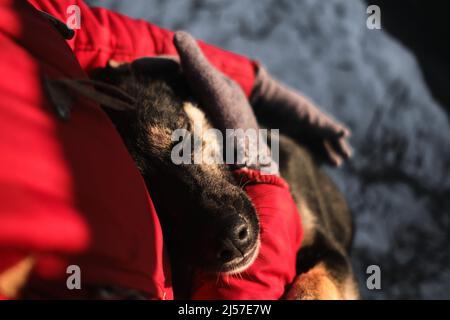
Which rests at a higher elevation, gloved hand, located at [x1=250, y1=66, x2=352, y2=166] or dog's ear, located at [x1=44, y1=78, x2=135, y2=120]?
gloved hand, located at [x1=250, y1=66, x2=352, y2=166]

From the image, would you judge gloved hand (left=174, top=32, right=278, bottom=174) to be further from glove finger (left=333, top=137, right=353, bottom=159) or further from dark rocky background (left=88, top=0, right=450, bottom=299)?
dark rocky background (left=88, top=0, right=450, bottom=299)

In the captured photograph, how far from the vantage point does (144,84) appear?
1.56 metres

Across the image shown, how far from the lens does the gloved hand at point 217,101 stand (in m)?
1.61

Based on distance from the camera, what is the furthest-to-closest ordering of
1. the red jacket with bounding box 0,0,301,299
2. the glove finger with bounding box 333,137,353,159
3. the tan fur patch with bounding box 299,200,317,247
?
the glove finger with bounding box 333,137,353,159, the tan fur patch with bounding box 299,200,317,247, the red jacket with bounding box 0,0,301,299

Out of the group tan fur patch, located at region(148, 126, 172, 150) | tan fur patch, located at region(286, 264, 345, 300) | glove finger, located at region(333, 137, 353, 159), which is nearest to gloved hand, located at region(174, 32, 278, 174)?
tan fur patch, located at region(148, 126, 172, 150)

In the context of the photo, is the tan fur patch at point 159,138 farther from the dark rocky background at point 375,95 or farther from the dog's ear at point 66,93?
the dark rocky background at point 375,95

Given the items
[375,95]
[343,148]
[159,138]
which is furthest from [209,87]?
[375,95]

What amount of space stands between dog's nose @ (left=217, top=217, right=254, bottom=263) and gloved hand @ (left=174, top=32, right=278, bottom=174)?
33 centimetres

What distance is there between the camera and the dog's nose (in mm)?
1292

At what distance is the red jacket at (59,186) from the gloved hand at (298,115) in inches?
48.7

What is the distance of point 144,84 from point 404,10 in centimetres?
159

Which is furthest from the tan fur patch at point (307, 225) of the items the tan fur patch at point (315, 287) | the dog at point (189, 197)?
the tan fur patch at point (315, 287)
